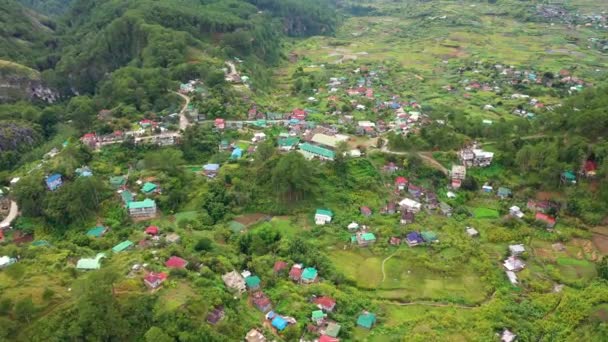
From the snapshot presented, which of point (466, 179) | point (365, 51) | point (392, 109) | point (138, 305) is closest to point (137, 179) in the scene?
point (138, 305)

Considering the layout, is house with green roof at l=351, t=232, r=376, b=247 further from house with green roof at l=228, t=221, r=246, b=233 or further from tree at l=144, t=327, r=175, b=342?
tree at l=144, t=327, r=175, b=342

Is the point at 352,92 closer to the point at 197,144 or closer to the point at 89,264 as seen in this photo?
the point at 197,144

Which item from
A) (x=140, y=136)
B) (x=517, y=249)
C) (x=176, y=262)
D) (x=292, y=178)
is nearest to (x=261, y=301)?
(x=176, y=262)

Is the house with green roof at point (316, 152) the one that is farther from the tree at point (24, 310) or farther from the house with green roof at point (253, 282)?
the tree at point (24, 310)

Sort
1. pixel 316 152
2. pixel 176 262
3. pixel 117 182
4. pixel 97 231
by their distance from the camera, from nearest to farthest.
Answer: pixel 176 262 → pixel 97 231 → pixel 117 182 → pixel 316 152

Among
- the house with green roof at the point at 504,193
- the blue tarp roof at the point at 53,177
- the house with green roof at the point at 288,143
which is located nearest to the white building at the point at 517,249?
the house with green roof at the point at 504,193

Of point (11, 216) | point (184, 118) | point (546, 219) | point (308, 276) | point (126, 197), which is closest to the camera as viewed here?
point (308, 276)

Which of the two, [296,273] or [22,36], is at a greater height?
[22,36]
